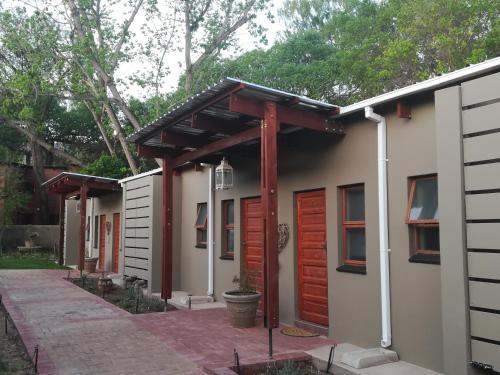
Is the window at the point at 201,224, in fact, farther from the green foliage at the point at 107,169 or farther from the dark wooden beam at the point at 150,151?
the green foliage at the point at 107,169

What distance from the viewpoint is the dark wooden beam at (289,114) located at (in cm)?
582

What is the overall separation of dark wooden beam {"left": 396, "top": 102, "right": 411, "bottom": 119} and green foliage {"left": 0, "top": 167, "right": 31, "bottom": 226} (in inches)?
953

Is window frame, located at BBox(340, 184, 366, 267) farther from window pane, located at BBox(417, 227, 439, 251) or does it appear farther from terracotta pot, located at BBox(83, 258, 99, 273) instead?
terracotta pot, located at BBox(83, 258, 99, 273)

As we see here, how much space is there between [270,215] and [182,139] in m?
3.10

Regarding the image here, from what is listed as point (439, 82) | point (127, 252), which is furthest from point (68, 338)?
point (127, 252)

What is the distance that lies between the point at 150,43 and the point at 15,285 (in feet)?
37.1

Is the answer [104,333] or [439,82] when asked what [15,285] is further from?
[439,82]

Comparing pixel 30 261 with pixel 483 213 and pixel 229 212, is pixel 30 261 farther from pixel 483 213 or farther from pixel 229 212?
pixel 483 213

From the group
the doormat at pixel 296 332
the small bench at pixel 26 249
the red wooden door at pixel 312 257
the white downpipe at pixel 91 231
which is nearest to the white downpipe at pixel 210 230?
the red wooden door at pixel 312 257

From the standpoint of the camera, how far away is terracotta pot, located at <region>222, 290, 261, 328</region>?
729 cm

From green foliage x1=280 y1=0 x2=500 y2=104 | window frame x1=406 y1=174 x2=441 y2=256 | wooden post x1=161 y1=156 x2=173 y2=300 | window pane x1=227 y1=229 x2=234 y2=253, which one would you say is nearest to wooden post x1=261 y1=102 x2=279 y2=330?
window frame x1=406 y1=174 x2=441 y2=256

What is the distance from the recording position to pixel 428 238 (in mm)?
5543

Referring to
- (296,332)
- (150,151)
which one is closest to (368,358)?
(296,332)

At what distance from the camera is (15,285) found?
13383 millimetres
